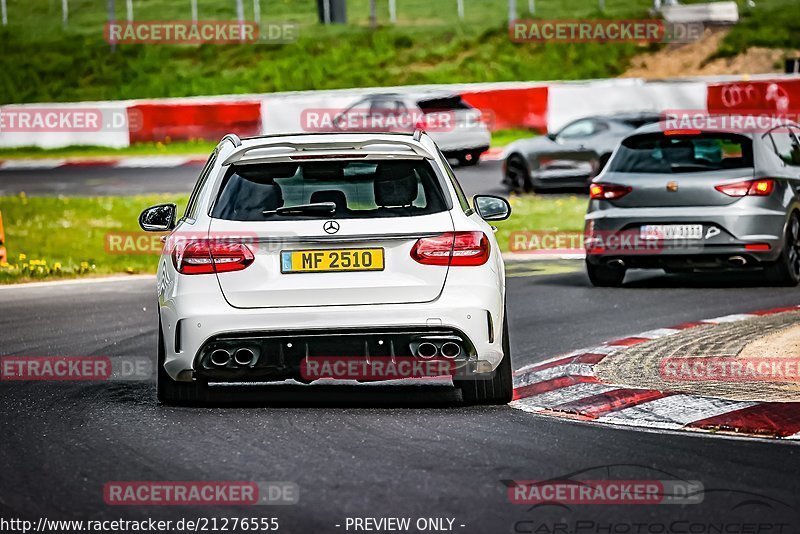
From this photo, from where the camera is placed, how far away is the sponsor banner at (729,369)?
9.71m

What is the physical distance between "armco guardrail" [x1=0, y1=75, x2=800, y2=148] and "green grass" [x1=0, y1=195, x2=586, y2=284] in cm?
845

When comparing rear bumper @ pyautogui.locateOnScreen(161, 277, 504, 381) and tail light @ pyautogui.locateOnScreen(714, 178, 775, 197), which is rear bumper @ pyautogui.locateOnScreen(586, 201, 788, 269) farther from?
rear bumper @ pyautogui.locateOnScreen(161, 277, 504, 381)

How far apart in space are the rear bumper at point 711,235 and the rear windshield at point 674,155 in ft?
1.47

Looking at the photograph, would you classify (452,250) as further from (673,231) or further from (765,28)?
(765,28)

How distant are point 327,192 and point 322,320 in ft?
2.56

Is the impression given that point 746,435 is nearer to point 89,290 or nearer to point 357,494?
point 357,494

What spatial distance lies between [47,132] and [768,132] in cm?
2548

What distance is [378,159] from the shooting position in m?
8.84

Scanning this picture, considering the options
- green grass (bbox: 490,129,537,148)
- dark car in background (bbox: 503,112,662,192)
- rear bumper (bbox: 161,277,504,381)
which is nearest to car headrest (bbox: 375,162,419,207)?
rear bumper (bbox: 161,277,504,381)

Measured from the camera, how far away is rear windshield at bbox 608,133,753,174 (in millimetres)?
14742

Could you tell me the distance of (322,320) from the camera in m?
8.42

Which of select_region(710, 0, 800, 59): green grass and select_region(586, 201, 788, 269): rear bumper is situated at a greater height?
select_region(710, 0, 800, 59): green grass

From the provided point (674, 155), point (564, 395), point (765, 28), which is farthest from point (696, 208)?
point (765, 28)

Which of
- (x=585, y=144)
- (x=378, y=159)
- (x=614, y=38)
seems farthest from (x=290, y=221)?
(x=614, y=38)
